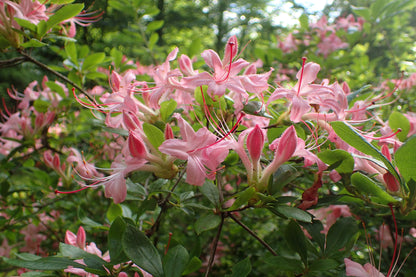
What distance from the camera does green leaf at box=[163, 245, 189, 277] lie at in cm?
64

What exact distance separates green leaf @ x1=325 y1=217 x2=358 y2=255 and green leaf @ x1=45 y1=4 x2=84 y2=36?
3.34 ft

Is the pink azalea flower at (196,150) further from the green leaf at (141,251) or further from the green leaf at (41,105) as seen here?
the green leaf at (41,105)

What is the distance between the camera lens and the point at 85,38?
248 centimetres

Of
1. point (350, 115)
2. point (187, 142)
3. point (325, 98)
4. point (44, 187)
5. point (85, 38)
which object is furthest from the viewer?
point (85, 38)

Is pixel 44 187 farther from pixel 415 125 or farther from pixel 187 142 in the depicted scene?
pixel 415 125

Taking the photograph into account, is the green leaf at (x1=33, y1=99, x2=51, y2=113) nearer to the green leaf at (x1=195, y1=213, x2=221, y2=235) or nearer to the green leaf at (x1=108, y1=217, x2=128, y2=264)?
the green leaf at (x1=108, y1=217, x2=128, y2=264)

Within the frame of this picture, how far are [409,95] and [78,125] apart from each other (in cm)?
255

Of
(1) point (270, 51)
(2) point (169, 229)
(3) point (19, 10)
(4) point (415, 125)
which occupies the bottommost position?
(2) point (169, 229)

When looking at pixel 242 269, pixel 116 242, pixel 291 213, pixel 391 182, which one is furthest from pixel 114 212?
pixel 391 182

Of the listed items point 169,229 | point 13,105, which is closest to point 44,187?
point 13,105

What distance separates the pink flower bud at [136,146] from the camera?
0.65 meters

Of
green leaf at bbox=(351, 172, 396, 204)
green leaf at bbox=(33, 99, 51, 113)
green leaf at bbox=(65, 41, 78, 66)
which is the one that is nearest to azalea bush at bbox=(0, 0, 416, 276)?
green leaf at bbox=(351, 172, 396, 204)

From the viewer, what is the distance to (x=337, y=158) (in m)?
0.69

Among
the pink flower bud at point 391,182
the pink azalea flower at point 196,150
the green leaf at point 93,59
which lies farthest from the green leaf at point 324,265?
the green leaf at point 93,59
